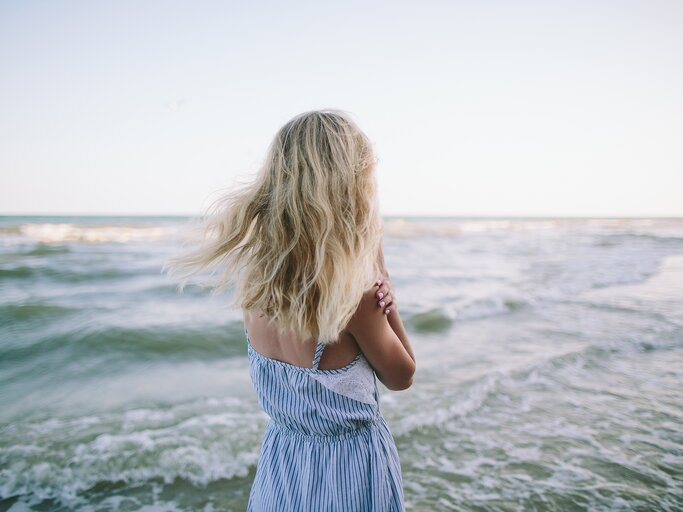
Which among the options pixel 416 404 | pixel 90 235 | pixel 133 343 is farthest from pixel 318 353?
pixel 90 235

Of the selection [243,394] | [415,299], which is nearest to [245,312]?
[243,394]

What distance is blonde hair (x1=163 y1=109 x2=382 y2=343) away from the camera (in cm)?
150

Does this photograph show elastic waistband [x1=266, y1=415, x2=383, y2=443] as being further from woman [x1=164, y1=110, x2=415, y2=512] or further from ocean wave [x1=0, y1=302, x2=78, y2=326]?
ocean wave [x1=0, y1=302, x2=78, y2=326]

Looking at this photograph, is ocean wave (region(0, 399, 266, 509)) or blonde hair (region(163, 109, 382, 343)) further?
ocean wave (region(0, 399, 266, 509))

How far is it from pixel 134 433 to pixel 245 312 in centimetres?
313

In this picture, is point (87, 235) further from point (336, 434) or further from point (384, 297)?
point (384, 297)

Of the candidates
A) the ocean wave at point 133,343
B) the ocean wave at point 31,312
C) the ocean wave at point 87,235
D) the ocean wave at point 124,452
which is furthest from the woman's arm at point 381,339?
the ocean wave at point 87,235

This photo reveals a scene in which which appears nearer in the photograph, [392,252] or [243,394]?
[243,394]

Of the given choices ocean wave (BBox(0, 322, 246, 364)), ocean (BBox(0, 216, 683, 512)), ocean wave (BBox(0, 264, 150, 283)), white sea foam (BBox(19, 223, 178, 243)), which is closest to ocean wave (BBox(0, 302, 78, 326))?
ocean (BBox(0, 216, 683, 512))

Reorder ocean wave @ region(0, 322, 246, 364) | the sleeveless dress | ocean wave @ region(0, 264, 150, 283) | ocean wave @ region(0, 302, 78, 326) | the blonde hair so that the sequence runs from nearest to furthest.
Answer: the blonde hair → the sleeveless dress → ocean wave @ region(0, 322, 246, 364) → ocean wave @ region(0, 302, 78, 326) → ocean wave @ region(0, 264, 150, 283)

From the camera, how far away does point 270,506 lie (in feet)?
5.82

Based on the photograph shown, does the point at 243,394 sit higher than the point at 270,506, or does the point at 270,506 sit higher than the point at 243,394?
the point at 270,506

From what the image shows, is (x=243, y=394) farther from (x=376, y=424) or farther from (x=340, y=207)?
(x=340, y=207)

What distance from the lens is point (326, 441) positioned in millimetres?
1715
